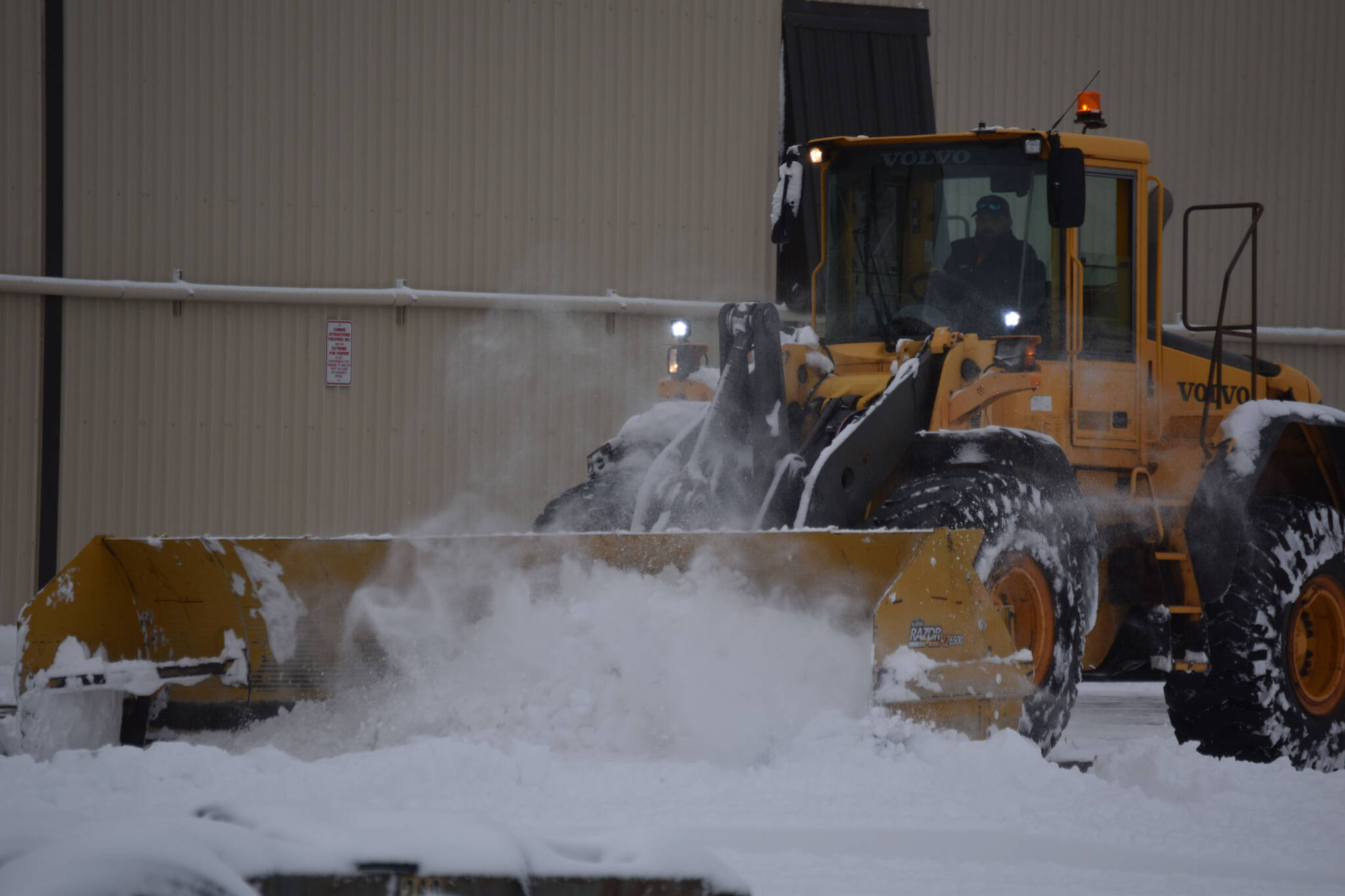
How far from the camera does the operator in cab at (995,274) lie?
594 cm

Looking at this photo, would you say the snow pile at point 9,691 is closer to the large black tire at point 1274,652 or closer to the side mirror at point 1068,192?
the side mirror at point 1068,192

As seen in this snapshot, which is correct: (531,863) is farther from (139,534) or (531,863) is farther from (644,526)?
(139,534)

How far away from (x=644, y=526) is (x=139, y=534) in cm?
690

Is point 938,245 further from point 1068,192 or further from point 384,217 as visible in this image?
point 384,217

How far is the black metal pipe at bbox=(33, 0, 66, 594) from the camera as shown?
34.4 feet

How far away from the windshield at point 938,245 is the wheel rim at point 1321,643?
1.89m

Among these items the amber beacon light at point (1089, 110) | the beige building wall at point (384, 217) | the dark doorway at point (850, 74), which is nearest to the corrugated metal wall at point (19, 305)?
the beige building wall at point (384, 217)

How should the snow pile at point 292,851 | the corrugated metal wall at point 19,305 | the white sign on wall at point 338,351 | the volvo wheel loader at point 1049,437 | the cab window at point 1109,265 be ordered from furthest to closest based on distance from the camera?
the white sign on wall at point 338,351, the corrugated metal wall at point 19,305, the cab window at point 1109,265, the volvo wheel loader at point 1049,437, the snow pile at point 292,851

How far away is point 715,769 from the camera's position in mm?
4113

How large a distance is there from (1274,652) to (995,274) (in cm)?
216

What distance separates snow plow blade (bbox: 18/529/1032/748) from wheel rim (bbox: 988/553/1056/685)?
1.01ft

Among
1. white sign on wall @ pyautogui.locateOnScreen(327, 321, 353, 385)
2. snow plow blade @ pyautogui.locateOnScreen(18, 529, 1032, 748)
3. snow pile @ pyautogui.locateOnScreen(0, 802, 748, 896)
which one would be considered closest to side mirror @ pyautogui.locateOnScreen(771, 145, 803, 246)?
snow plow blade @ pyautogui.locateOnScreen(18, 529, 1032, 748)

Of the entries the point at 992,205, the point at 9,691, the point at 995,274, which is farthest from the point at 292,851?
the point at 9,691

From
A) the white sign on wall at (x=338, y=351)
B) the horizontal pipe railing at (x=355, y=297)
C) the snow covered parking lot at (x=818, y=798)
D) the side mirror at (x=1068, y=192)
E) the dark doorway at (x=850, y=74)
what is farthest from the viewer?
the dark doorway at (x=850, y=74)
